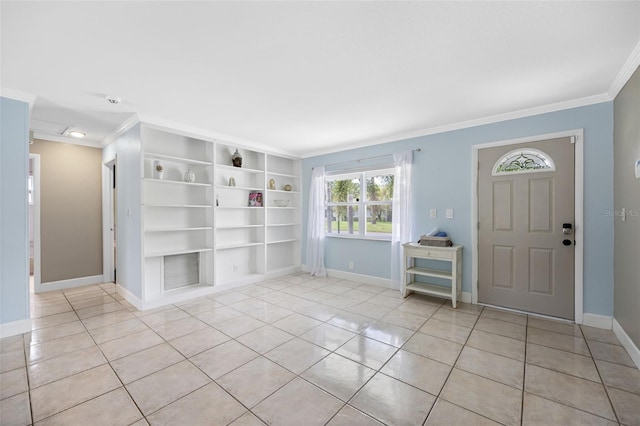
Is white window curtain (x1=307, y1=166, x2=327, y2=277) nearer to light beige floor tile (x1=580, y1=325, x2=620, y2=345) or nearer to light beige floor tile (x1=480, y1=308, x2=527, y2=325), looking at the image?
light beige floor tile (x1=480, y1=308, x2=527, y2=325)

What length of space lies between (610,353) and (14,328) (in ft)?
18.9

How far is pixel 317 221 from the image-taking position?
5324 mm

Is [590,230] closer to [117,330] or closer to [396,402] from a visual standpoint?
[396,402]

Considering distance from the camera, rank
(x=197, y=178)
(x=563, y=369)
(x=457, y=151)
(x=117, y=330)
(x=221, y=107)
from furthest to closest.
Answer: (x=197, y=178)
(x=457, y=151)
(x=221, y=107)
(x=117, y=330)
(x=563, y=369)

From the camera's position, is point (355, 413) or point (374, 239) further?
point (374, 239)

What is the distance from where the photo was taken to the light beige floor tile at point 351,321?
2.96m

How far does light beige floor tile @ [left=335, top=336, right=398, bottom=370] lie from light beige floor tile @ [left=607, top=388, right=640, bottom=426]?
143cm

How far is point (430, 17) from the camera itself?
1.70 metres

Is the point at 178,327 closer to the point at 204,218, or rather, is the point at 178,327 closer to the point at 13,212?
the point at 204,218

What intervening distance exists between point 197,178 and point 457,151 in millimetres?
3980

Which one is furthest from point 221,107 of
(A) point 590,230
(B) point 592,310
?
(B) point 592,310

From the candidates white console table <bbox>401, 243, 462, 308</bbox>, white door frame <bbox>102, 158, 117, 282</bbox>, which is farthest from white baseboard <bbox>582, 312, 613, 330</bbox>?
white door frame <bbox>102, 158, 117, 282</bbox>

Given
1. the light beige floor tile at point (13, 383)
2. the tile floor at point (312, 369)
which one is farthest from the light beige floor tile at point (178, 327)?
the light beige floor tile at point (13, 383)

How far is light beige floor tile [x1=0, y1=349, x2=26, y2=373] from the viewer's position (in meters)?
2.18
